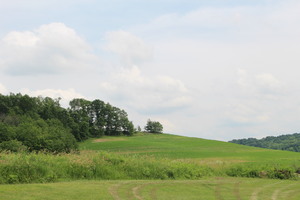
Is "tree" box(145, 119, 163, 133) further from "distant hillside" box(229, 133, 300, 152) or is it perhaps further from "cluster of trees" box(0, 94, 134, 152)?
"distant hillside" box(229, 133, 300, 152)

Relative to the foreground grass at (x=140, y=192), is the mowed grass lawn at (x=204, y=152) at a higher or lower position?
higher

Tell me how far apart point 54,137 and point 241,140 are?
129626mm

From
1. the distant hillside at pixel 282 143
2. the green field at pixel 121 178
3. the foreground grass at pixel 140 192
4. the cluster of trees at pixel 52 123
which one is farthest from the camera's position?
the distant hillside at pixel 282 143

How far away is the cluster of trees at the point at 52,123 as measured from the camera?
52.8 metres

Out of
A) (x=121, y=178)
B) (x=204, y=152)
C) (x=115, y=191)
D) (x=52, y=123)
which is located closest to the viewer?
(x=115, y=191)

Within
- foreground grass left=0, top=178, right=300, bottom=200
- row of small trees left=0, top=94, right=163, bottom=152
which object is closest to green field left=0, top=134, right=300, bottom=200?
foreground grass left=0, top=178, right=300, bottom=200

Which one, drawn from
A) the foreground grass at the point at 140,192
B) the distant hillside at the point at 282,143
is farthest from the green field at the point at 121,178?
the distant hillside at the point at 282,143

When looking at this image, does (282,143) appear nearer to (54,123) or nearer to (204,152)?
(204,152)

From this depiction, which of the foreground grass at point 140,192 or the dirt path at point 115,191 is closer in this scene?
the foreground grass at point 140,192

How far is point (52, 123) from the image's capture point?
76.1m

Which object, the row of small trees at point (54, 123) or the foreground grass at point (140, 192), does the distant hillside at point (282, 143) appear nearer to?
the row of small trees at point (54, 123)

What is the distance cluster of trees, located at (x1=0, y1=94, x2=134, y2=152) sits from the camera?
2078 inches

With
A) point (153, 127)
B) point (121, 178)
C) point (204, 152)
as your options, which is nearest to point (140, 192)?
point (121, 178)

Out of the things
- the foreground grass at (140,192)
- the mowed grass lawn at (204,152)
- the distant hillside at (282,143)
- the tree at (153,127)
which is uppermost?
the tree at (153,127)
